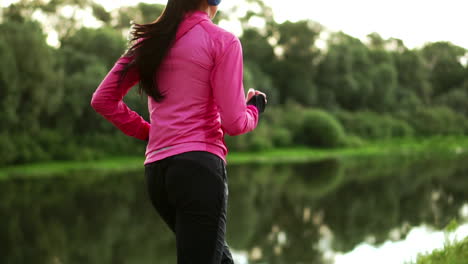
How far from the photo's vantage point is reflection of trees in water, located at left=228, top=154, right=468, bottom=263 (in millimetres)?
11953

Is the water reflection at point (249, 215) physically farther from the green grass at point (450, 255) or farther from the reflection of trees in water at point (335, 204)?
the green grass at point (450, 255)

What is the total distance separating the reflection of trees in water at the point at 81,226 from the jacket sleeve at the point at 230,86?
7.91 metres

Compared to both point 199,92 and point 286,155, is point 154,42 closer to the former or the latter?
point 199,92

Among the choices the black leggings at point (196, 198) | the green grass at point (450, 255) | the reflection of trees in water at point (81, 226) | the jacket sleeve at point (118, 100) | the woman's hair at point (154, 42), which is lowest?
the reflection of trees in water at point (81, 226)

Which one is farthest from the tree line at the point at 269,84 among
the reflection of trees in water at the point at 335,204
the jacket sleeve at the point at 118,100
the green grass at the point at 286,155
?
the reflection of trees in water at the point at 335,204

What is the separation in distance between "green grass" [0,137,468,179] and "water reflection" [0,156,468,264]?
3.46 meters

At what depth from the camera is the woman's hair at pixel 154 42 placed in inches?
105

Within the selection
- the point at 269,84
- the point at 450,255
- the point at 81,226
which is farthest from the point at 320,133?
the point at 450,255

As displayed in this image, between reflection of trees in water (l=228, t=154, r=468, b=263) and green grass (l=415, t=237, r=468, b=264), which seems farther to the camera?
reflection of trees in water (l=228, t=154, r=468, b=263)

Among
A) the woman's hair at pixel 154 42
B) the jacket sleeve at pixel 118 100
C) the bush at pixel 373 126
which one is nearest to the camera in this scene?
the woman's hair at pixel 154 42

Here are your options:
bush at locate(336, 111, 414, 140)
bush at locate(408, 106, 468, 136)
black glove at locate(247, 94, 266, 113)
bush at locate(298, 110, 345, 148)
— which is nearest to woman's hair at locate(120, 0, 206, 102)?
black glove at locate(247, 94, 266, 113)

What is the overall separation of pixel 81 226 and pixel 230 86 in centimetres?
1123

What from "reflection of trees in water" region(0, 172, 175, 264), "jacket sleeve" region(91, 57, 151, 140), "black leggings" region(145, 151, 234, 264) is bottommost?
"reflection of trees in water" region(0, 172, 175, 264)

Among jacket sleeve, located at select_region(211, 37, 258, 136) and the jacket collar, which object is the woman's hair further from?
jacket sleeve, located at select_region(211, 37, 258, 136)
